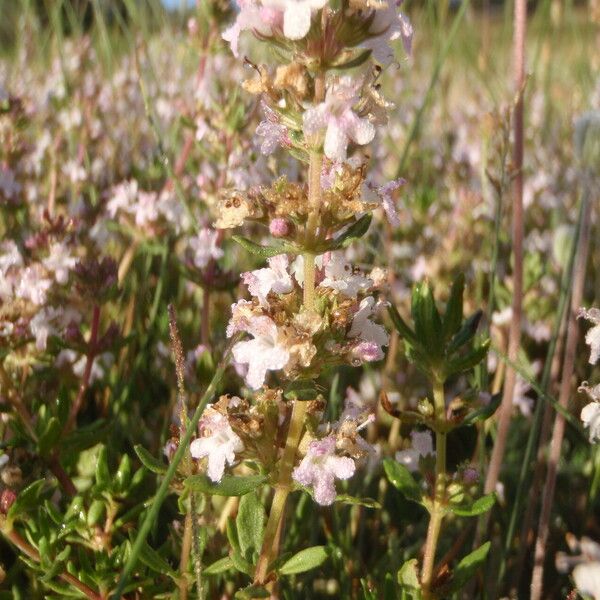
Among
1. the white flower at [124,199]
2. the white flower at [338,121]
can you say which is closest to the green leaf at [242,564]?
the white flower at [338,121]

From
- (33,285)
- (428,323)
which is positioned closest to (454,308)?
(428,323)

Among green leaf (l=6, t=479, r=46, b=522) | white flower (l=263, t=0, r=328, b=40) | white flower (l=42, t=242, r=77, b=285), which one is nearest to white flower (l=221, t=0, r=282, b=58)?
white flower (l=263, t=0, r=328, b=40)

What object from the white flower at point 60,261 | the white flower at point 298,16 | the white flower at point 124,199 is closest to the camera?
the white flower at point 298,16

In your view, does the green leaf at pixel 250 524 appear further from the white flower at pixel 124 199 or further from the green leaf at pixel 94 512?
the white flower at pixel 124 199

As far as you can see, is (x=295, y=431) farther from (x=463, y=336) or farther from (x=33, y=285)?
(x=33, y=285)

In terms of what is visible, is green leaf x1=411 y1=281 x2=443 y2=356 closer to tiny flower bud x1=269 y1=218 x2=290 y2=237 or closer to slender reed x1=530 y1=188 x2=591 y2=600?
tiny flower bud x1=269 y1=218 x2=290 y2=237

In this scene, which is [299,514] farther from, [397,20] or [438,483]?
[397,20]
